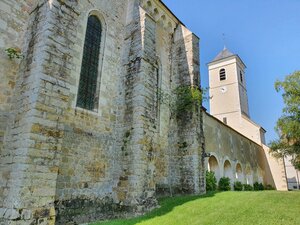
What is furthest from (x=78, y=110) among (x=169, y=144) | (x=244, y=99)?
(x=244, y=99)

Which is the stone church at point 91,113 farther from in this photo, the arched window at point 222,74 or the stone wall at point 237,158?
the arched window at point 222,74

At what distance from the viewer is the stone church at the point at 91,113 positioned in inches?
227

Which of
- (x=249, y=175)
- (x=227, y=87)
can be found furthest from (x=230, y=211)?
(x=227, y=87)

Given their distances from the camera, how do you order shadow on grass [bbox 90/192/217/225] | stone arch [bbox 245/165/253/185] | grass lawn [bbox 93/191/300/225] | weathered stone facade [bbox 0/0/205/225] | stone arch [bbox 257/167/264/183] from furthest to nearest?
stone arch [bbox 257/167/264/183] < stone arch [bbox 245/165/253/185] < shadow on grass [bbox 90/192/217/225] < grass lawn [bbox 93/191/300/225] < weathered stone facade [bbox 0/0/205/225]

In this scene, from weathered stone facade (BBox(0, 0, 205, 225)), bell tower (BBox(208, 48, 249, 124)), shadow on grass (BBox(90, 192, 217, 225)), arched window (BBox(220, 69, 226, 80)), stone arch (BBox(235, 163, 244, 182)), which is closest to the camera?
weathered stone facade (BBox(0, 0, 205, 225))

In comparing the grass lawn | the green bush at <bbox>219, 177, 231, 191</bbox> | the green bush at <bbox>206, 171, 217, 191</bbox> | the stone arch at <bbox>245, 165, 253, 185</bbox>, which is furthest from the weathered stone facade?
the stone arch at <bbox>245, 165, 253, 185</bbox>

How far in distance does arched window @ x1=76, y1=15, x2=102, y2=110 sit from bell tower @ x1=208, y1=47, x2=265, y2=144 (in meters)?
23.1

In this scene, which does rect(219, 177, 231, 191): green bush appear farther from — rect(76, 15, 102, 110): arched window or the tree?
rect(76, 15, 102, 110): arched window

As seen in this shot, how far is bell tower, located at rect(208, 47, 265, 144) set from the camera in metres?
28.2

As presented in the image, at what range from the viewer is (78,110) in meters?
7.85

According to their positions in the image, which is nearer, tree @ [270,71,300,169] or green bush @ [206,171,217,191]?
green bush @ [206,171,217,191]

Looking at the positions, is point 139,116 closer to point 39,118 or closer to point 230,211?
point 39,118

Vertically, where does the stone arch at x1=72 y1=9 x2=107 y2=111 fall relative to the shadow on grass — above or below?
above

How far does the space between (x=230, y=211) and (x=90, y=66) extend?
6.51m
